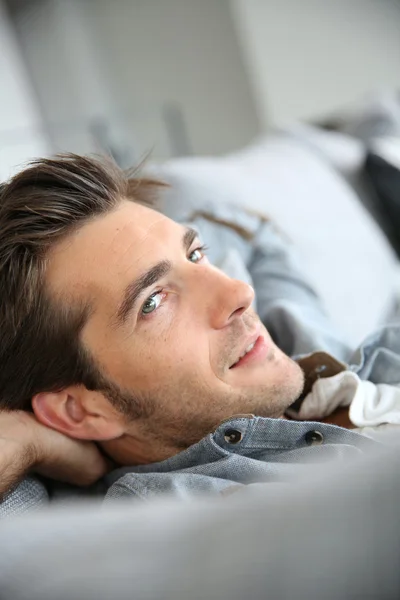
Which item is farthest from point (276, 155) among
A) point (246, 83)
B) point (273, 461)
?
point (246, 83)

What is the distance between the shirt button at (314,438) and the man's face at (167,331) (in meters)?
0.09

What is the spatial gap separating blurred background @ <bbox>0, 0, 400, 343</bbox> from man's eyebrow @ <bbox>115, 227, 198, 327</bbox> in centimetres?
113

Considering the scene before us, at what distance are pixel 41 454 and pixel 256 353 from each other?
1.12 feet

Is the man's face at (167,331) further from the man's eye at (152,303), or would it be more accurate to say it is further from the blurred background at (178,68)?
the blurred background at (178,68)

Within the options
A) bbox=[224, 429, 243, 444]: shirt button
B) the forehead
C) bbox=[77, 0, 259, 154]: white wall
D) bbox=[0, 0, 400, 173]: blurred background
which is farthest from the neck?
bbox=[77, 0, 259, 154]: white wall

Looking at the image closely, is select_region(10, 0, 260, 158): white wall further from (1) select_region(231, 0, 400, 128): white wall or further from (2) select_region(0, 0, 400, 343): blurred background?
(1) select_region(231, 0, 400, 128): white wall

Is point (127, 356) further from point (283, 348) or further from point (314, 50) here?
point (314, 50)

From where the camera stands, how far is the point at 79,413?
3.00 feet

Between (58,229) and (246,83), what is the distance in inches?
121

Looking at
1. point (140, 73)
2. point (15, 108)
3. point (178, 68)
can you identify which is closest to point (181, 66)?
point (178, 68)

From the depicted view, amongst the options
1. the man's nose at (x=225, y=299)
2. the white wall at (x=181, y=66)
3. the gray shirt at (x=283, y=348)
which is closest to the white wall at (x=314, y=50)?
the white wall at (x=181, y=66)

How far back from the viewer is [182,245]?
38.4 inches

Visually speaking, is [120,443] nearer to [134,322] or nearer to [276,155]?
[134,322]

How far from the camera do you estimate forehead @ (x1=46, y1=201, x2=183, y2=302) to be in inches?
34.6
